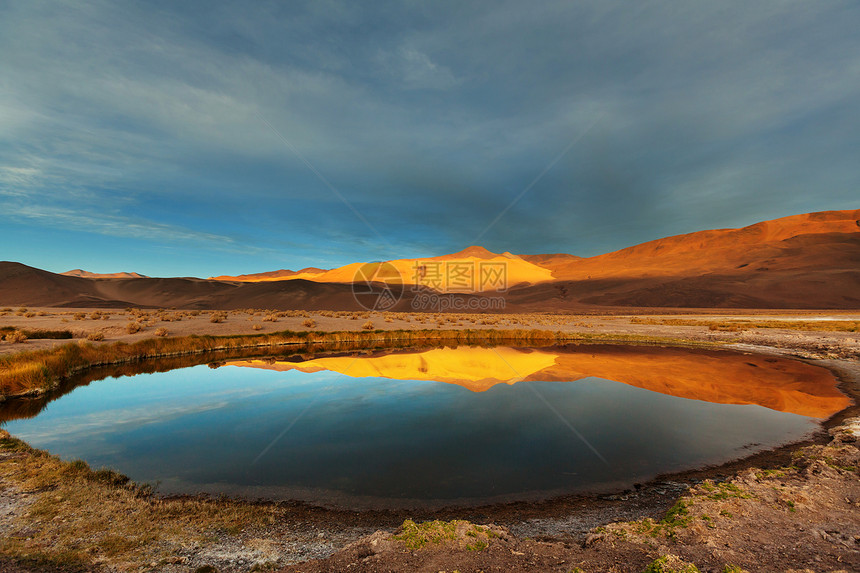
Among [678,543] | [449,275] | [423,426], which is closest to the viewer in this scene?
[678,543]

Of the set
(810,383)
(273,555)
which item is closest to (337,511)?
(273,555)

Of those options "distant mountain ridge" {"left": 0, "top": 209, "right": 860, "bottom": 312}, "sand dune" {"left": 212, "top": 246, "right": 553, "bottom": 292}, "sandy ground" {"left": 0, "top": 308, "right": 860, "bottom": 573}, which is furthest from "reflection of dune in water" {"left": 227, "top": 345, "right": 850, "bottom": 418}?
"sand dune" {"left": 212, "top": 246, "right": 553, "bottom": 292}

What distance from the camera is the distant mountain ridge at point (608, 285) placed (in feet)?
267

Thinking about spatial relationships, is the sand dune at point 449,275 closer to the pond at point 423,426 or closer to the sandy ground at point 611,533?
the pond at point 423,426

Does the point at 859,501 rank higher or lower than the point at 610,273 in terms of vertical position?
lower

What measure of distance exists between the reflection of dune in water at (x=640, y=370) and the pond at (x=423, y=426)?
0.14 m

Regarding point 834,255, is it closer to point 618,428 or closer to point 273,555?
point 618,428

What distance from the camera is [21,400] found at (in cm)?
1273

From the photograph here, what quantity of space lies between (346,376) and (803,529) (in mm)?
15655

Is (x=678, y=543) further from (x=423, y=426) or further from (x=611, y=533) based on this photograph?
(x=423, y=426)

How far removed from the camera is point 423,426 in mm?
10664

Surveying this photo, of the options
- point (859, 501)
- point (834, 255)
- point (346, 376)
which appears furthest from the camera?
point (834, 255)

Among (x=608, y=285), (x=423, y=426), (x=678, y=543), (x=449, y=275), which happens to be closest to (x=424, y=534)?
(x=678, y=543)

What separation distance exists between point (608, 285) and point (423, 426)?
11166 centimetres
